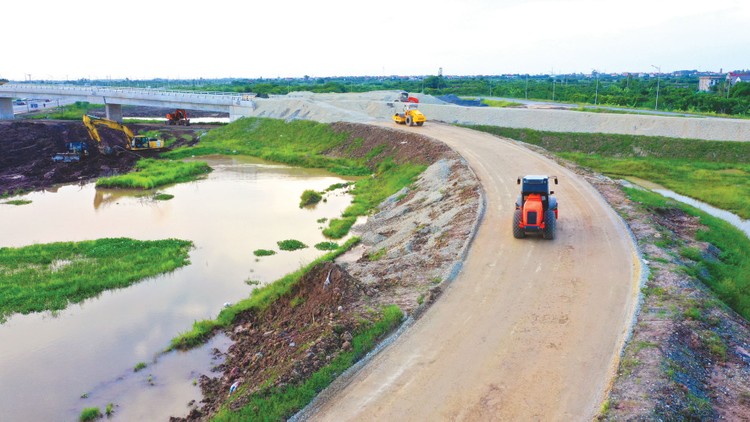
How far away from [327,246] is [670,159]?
33.1 meters

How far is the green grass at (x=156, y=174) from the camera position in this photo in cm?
4019

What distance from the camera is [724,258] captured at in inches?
841

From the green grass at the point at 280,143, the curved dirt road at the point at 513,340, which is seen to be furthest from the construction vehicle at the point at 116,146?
the curved dirt road at the point at 513,340

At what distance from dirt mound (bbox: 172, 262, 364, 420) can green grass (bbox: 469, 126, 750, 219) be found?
26.3 meters

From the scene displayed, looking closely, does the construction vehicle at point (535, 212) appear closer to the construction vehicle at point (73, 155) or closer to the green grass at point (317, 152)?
the green grass at point (317, 152)

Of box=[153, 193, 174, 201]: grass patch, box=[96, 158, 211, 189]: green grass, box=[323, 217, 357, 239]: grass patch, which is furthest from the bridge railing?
box=[323, 217, 357, 239]: grass patch

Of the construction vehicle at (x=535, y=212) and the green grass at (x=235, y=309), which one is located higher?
the construction vehicle at (x=535, y=212)

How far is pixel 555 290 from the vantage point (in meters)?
15.9

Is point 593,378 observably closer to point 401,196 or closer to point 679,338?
point 679,338

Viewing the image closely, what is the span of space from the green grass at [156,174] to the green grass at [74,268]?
49.9 ft

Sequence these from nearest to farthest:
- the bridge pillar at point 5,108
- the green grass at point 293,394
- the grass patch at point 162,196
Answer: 1. the green grass at point 293,394
2. the grass patch at point 162,196
3. the bridge pillar at point 5,108

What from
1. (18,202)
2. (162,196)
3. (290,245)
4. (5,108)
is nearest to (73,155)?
(18,202)

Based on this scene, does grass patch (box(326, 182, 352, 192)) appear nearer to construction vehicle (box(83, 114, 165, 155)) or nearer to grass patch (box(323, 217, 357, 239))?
grass patch (box(323, 217, 357, 239))

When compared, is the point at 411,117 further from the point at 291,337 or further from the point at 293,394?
the point at 293,394
